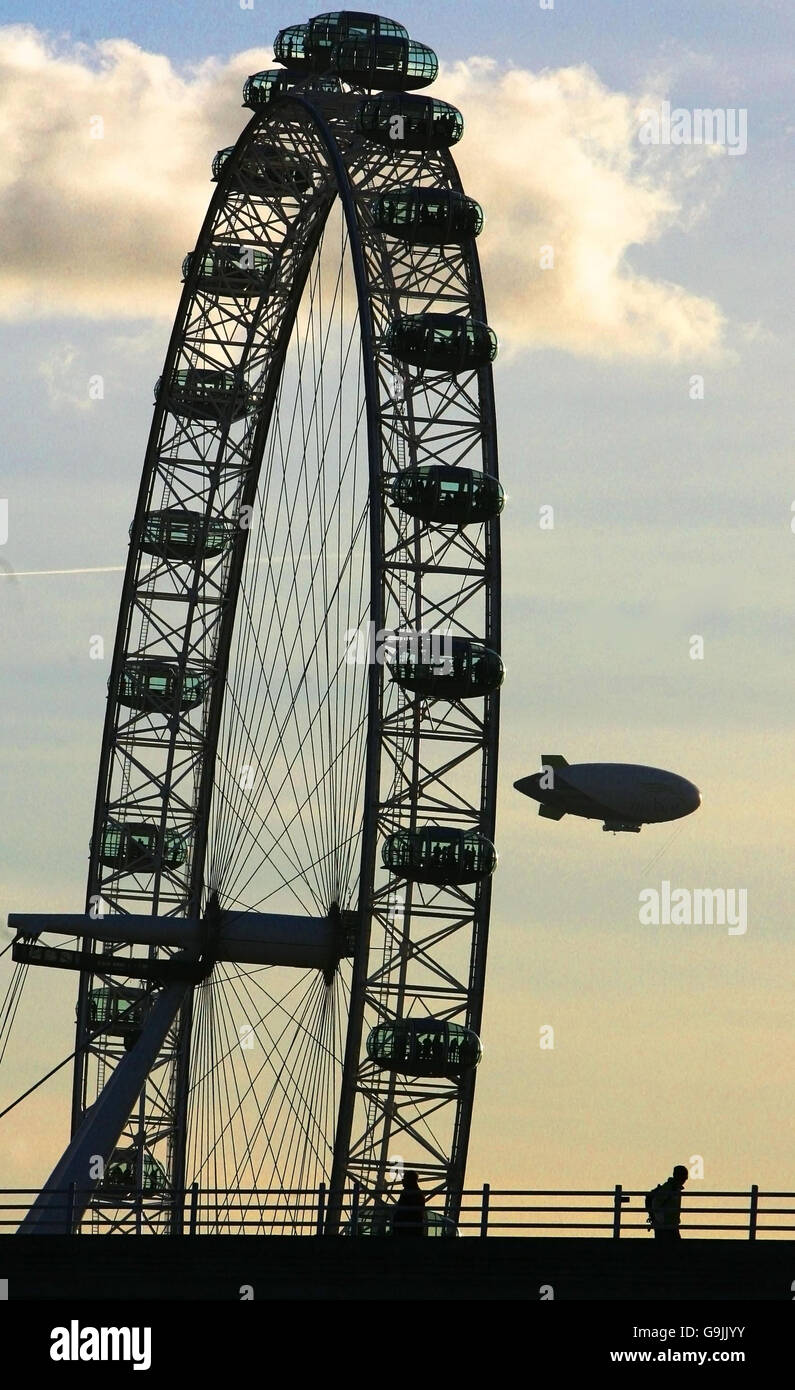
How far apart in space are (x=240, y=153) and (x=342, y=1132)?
25718 mm

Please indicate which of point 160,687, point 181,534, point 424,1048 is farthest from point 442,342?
point 160,687

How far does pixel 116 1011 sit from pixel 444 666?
22812 millimetres

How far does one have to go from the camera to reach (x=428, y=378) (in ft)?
246

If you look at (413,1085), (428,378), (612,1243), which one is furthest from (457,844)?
(612,1243)

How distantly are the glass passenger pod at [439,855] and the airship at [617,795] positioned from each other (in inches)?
1257

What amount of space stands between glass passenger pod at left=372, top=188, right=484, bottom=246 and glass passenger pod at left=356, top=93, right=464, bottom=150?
4.96 feet

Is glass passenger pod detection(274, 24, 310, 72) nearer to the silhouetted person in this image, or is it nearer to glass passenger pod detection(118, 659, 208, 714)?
glass passenger pod detection(118, 659, 208, 714)

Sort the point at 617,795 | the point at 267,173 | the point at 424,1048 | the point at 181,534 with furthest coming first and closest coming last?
the point at 617,795 < the point at 181,534 < the point at 267,173 < the point at 424,1048

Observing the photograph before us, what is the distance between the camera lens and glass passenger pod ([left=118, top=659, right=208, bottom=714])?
9175cm

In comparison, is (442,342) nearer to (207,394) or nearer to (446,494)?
(446,494)

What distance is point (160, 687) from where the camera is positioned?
91.8 m

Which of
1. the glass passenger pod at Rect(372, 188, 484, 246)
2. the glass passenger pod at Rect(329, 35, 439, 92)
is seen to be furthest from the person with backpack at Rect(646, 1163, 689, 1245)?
the glass passenger pod at Rect(329, 35, 439, 92)

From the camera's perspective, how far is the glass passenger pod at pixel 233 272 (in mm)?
87125
